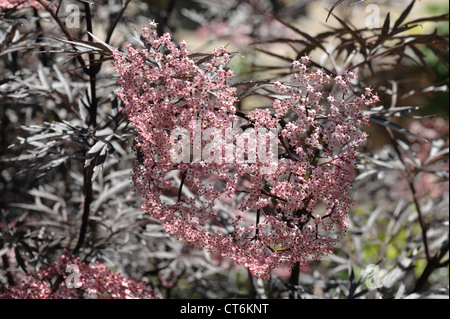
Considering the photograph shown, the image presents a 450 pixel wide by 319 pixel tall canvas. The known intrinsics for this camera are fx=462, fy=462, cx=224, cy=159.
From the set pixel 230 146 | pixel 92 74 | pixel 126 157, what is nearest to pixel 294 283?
pixel 230 146

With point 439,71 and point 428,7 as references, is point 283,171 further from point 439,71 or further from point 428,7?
point 428,7

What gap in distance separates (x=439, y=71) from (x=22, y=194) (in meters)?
4.43

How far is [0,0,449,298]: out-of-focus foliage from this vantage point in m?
1.29

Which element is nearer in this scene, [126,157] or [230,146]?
[230,146]

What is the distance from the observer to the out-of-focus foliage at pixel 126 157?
4.22 feet

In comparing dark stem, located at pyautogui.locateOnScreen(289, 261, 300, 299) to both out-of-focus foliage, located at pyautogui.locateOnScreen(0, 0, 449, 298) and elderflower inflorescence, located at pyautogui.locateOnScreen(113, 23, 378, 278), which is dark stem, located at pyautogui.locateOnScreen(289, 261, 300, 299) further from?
elderflower inflorescence, located at pyautogui.locateOnScreen(113, 23, 378, 278)

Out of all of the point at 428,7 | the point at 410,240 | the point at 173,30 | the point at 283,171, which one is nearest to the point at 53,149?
the point at 283,171

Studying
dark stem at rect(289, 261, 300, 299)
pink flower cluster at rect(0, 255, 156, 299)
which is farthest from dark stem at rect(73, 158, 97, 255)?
dark stem at rect(289, 261, 300, 299)

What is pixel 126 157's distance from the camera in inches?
80.4

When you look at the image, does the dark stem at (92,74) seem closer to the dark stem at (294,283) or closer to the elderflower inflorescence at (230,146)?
the elderflower inflorescence at (230,146)

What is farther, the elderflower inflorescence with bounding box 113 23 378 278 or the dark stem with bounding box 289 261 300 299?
the dark stem with bounding box 289 261 300 299

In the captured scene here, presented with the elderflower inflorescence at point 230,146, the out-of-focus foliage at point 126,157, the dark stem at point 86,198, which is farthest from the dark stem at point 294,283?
the dark stem at point 86,198

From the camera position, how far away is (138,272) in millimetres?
2025

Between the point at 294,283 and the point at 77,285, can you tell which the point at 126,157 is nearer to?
the point at 77,285
